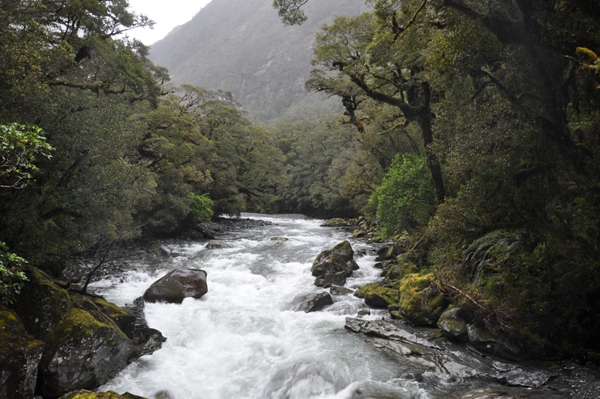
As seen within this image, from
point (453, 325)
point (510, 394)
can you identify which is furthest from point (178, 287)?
point (510, 394)

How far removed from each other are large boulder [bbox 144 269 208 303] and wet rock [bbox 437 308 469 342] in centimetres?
820

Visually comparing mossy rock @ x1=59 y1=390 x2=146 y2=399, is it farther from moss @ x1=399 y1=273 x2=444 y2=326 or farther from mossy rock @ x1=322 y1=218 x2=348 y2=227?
mossy rock @ x1=322 y1=218 x2=348 y2=227

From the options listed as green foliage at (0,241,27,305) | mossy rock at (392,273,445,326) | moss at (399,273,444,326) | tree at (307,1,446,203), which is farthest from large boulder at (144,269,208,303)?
tree at (307,1,446,203)

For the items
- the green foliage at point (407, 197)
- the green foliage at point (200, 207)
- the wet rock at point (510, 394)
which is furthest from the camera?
the green foliage at point (200, 207)

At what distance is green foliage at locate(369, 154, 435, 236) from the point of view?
15.9 m

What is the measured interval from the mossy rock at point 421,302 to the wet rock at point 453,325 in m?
0.36

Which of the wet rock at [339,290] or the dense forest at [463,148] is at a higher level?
the dense forest at [463,148]

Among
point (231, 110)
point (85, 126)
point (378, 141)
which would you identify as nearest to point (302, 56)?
point (231, 110)

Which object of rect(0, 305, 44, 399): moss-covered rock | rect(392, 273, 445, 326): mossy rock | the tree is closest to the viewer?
rect(0, 305, 44, 399): moss-covered rock

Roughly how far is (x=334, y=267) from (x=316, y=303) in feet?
11.2

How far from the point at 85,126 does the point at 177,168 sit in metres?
14.2

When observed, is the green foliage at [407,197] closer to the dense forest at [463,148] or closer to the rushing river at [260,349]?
the dense forest at [463,148]

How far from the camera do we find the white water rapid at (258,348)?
755cm

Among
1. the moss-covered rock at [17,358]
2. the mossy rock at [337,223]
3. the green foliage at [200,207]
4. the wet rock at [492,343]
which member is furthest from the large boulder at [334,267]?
the mossy rock at [337,223]
